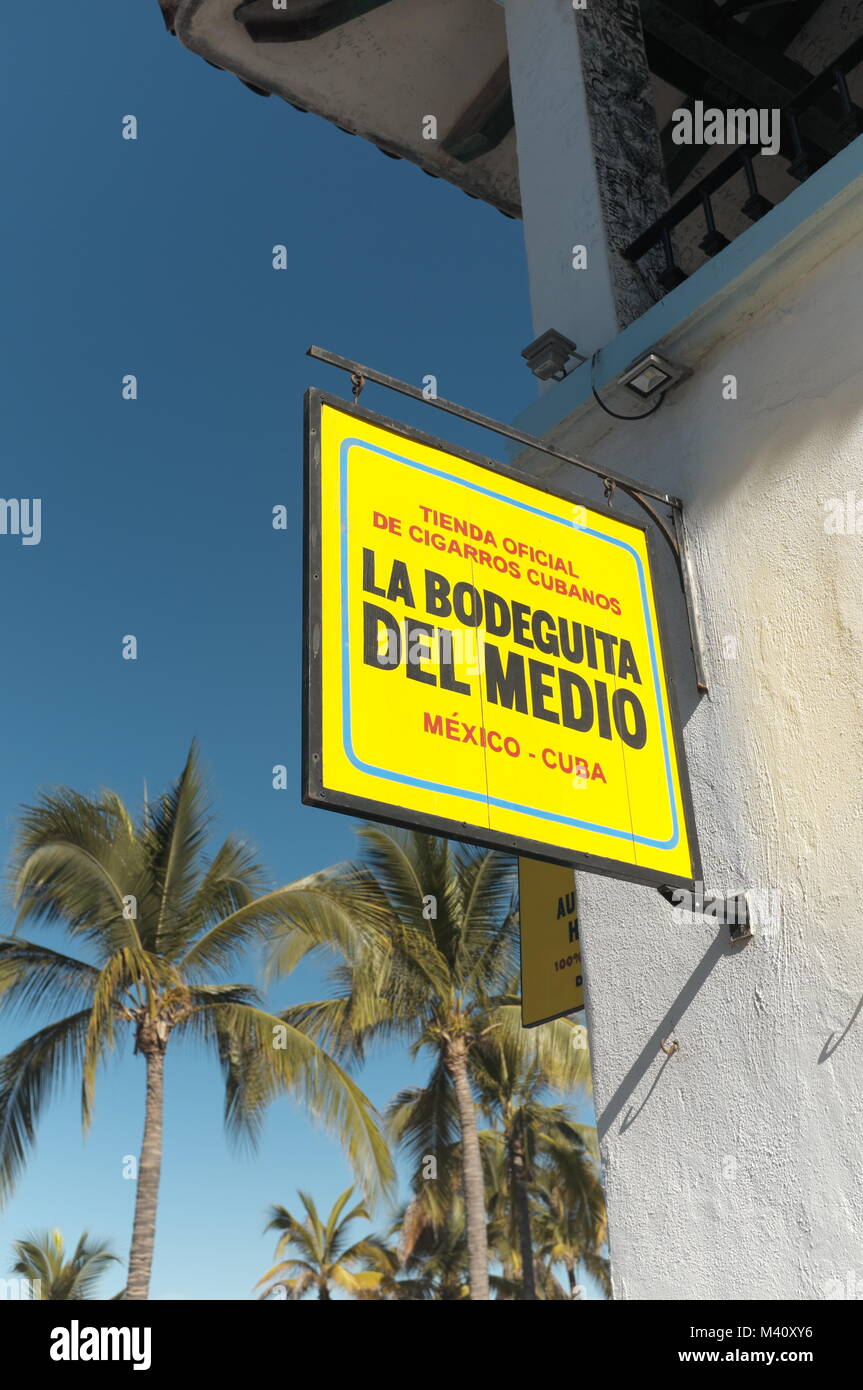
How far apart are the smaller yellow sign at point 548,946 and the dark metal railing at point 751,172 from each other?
311 centimetres

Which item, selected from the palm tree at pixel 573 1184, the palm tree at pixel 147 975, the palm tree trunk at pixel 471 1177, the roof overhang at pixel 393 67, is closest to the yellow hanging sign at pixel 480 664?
the roof overhang at pixel 393 67

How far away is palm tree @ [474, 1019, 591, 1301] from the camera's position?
66.3 ft

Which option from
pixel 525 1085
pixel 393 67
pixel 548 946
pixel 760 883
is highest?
pixel 393 67

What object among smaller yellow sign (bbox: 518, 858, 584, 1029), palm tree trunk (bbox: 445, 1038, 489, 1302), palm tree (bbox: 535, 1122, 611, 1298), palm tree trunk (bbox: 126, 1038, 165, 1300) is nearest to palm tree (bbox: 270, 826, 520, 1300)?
palm tree trunk (bbox: 445, 1038, 489, 1302)

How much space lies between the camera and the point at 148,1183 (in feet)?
42.9

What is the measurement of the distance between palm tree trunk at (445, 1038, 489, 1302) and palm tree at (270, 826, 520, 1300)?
0.6 inches

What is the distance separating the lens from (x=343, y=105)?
8.70m

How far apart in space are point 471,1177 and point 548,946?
11.9 metres

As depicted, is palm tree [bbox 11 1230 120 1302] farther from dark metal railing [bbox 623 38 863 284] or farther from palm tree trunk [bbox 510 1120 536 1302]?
dark metal railing [bbox 623 38 863 284]

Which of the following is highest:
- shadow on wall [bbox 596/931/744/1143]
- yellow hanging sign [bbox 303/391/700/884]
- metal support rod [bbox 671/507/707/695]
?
metal support rod [bbox 671/507/707/695]

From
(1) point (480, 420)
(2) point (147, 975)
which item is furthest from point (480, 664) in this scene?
(2) point (147, 975)

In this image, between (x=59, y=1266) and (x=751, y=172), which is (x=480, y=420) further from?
(x=59, y=1266)

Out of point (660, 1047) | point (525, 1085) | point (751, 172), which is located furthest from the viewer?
point (525, 1085)

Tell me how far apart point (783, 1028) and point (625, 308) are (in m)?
3.52
